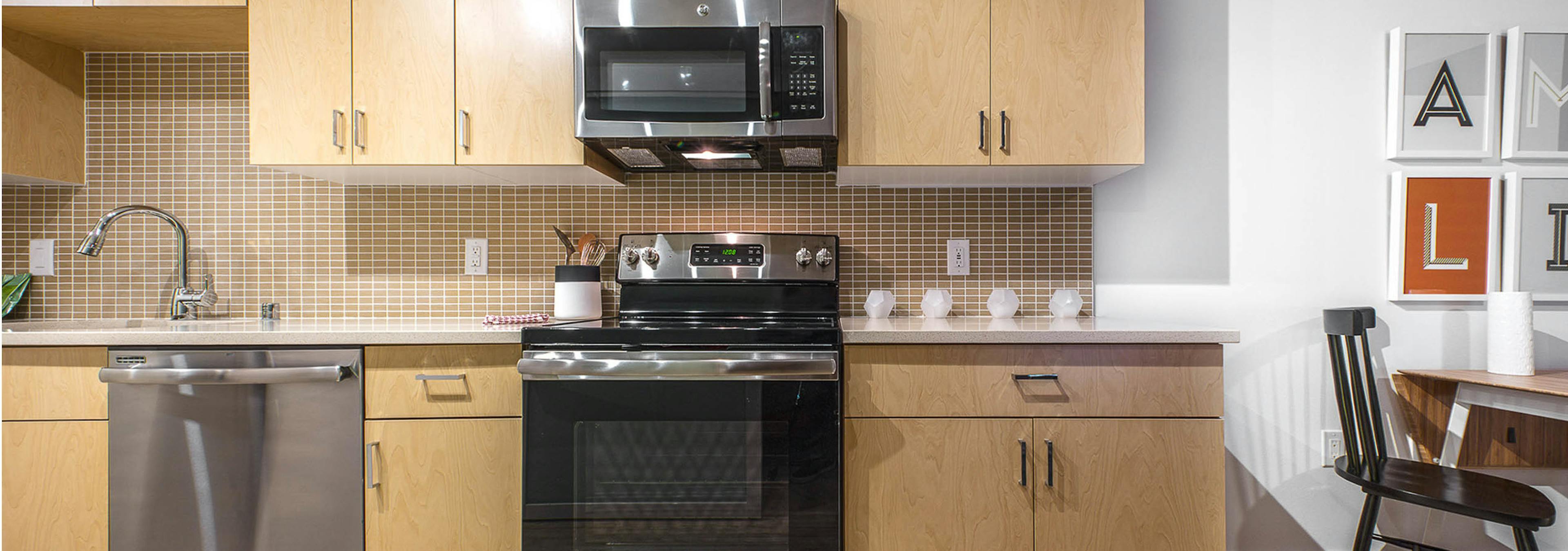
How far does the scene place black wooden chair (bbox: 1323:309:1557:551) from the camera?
5.72ft

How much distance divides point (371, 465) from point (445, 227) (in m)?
0.83

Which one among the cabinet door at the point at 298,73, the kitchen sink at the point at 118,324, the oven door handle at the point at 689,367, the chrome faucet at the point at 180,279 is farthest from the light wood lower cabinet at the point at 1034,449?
the chrome faucet at the point at 180,279

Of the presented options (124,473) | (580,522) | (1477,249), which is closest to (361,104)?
(124,473)

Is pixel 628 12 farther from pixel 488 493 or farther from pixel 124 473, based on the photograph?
pixel 124 473

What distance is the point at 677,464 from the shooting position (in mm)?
1841

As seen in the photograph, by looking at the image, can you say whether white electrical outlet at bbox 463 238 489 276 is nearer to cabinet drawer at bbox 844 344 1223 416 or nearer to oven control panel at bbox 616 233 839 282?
oven control panel at bbox 616 233 839 282

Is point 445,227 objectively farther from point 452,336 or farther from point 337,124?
point 452,336

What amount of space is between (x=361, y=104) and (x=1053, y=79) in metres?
1.81

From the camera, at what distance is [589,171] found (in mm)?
2193

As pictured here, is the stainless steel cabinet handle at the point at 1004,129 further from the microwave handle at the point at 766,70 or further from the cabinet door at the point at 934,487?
the cabinet door at the point at 934,487

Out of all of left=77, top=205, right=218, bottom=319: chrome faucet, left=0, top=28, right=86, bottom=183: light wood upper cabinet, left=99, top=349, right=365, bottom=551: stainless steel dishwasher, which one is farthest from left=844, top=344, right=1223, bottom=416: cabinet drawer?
left=0, top=28, right=86, bottom=183: light wood upper cabinet

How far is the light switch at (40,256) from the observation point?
2.37 meters

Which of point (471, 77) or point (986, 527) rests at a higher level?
point (471, 77)

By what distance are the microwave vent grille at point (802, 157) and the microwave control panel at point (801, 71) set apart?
162 millimetres
